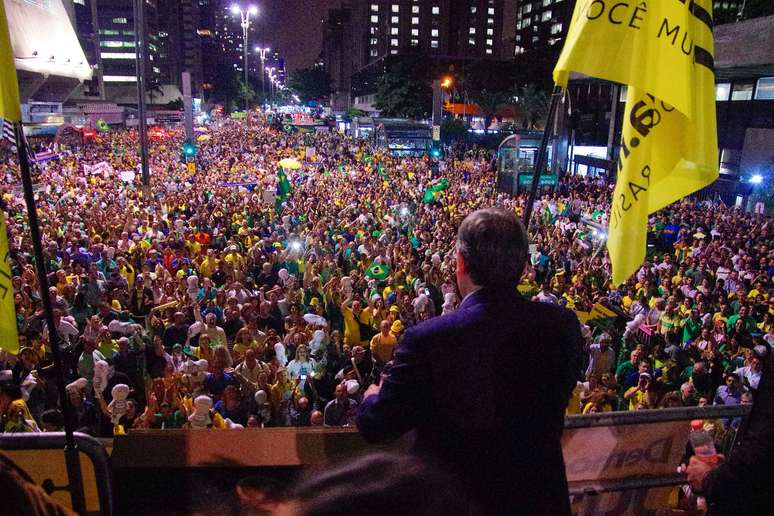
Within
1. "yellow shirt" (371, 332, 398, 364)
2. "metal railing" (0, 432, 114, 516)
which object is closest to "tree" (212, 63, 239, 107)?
"yellow shirt" (371, 332, 398, 364)

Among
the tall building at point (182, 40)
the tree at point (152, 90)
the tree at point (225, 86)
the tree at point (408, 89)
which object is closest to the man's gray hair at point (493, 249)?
the tree at point (408, 89)

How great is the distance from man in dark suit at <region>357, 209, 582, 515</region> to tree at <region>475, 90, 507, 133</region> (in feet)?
224

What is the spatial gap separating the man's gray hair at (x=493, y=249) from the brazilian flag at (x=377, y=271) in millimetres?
9685

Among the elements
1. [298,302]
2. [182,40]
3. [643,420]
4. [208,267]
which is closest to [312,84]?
[182,40]

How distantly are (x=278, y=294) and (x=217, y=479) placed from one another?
7.28 m

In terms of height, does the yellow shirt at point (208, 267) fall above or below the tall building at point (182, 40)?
below

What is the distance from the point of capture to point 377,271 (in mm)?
11633

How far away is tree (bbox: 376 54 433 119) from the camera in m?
67.1

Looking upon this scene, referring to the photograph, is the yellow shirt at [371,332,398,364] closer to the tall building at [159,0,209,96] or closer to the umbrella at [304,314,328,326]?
the umbrella at [304,314,328,326]

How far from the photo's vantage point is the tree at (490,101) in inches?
2687

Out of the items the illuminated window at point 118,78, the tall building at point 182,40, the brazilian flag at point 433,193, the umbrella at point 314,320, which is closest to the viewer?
the umbrella at point 314,320

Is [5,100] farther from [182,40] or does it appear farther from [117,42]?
[182,40]

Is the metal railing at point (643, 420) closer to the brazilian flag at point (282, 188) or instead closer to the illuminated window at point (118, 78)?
the brazilian flag at point (282, 188)

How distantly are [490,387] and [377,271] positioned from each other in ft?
32.6
